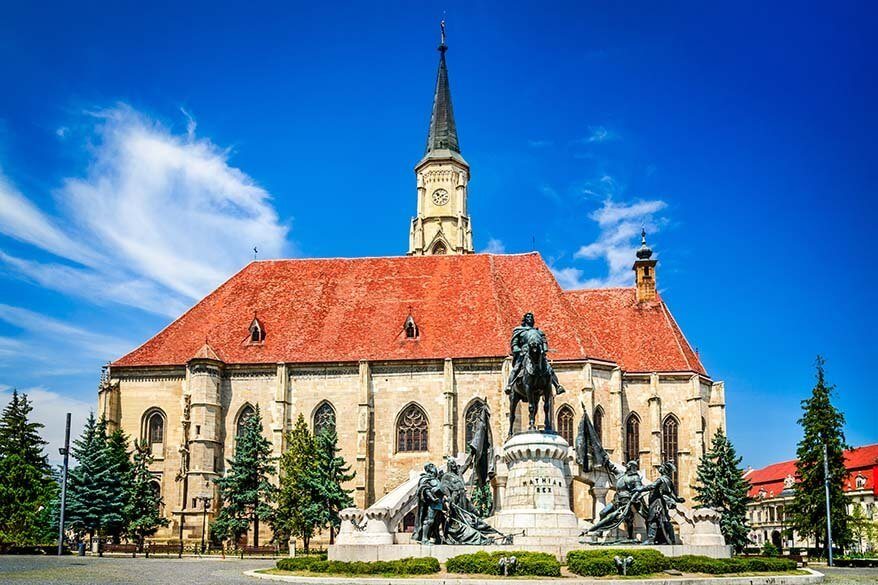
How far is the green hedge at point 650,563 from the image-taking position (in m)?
20.2

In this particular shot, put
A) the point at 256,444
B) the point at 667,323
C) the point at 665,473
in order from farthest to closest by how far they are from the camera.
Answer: the point at 667,323, the point at 256,444, the point at 665,473

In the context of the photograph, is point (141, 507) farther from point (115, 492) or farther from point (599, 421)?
point (599, 421)

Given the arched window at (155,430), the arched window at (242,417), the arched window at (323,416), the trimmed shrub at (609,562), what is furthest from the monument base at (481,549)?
the arched window at (155,430)

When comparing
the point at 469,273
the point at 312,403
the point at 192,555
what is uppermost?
the point at 469,273

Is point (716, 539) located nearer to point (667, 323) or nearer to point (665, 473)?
point (665, 473)

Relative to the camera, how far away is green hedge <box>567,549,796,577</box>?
20.2 m

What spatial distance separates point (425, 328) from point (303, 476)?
11.6m

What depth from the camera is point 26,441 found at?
5438cm

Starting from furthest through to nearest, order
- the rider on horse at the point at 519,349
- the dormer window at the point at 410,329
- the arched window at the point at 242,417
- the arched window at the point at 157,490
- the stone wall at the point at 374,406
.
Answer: the dormer window at the point at 410,329, the arched window at the point at 242,417, the arched window at the point at 157,490, the stone wall at the point at 374,406, the rider on horse at the point at 519,349

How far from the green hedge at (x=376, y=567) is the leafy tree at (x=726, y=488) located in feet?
81.1

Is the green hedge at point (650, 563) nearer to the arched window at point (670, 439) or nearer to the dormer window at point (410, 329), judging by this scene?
the arched window at point (670, 439)

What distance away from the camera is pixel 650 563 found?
20797 millimetres

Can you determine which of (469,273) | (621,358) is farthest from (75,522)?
(621,358)

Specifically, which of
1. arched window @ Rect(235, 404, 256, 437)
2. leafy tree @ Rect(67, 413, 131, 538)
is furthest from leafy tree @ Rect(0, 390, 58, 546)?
arched window @ Rect(235, 404, 256, 437)
